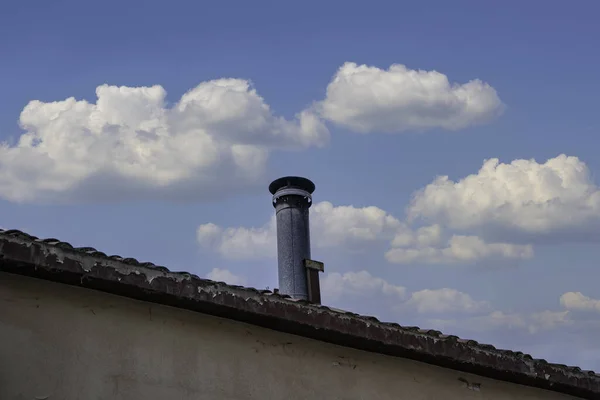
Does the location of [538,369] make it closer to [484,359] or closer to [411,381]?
[484,359]

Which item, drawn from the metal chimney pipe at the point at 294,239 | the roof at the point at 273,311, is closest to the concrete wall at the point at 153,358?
the roof at the point at 273,311

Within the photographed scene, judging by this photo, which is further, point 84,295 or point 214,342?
point 214,342

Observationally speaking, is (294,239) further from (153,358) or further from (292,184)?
(153,358)

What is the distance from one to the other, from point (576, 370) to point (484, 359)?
53.3 inches

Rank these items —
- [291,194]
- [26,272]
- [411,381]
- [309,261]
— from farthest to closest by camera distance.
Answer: [291,194]
[309,261]
[411,381]
[26,272]

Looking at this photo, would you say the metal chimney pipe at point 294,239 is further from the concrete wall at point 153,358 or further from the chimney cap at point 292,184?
the concrete wall at point 153,358

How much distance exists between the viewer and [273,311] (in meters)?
6.92

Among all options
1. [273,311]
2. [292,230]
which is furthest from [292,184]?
[273,311]

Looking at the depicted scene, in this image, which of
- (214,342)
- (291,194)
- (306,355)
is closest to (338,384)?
(306,355)

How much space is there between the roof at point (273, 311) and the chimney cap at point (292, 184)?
5.37 m

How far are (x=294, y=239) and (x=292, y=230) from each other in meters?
0.16

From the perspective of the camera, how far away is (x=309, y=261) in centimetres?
1177

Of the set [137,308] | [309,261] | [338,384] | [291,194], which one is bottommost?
[338,384]

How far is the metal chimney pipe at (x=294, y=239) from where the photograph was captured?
11.9 m
